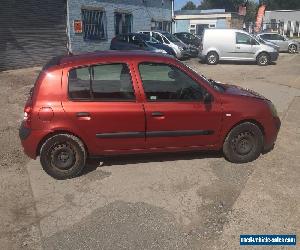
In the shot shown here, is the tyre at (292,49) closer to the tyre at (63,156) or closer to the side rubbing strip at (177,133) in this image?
the side rubbing strip at (177,133)

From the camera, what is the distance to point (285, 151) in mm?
6441

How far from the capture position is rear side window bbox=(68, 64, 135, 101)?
5.27 meters

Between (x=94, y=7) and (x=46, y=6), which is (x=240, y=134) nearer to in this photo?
(x=46, y=6)

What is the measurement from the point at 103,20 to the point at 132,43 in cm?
289

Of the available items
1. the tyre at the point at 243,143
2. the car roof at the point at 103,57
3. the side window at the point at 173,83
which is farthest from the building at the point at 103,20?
the tyre at the point at 243,143

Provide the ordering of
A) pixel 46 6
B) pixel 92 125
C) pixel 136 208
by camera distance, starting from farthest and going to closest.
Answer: pixel 46 6 < pixel 92 125 < pixel 136 208

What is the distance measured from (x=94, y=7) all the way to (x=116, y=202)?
17468 mm

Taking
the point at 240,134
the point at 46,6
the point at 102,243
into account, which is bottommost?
the point at 102,243

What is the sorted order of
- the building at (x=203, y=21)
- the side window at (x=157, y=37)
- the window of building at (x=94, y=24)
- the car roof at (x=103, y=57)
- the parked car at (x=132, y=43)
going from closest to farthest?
the car roof at (x=103, y=57)
the parked car at (x=132, y=43)
the window of building at (x=94, y=24)
the side window at (x=157, y=37)
the building at (x=203, y=21)

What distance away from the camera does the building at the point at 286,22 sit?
175 ft

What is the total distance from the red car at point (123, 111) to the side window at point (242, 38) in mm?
14948

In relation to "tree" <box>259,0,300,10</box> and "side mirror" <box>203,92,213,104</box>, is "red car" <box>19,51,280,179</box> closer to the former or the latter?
"side mirror" <box>203,92,213,104</box>

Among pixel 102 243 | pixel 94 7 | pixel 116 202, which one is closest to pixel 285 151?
pixel 116 202

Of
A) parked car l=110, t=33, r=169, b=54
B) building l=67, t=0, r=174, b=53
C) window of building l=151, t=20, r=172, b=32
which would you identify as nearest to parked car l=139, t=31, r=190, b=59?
parked car l=110, t=33, r=169, b=54
